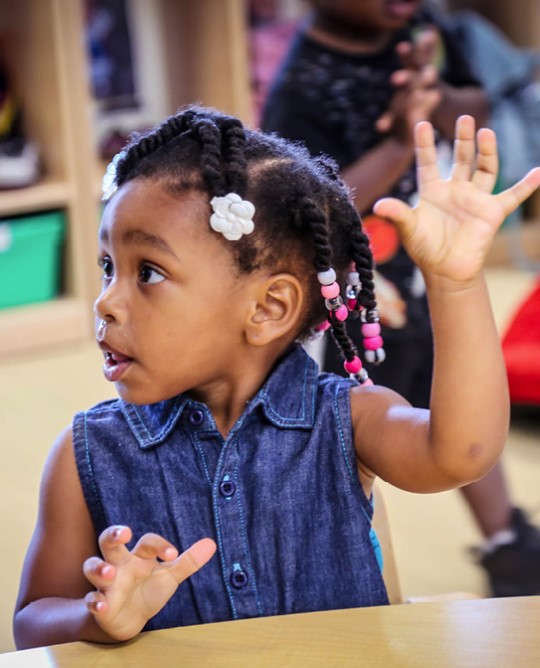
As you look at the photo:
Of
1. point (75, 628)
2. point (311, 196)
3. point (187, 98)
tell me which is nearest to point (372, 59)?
point (311, 196)

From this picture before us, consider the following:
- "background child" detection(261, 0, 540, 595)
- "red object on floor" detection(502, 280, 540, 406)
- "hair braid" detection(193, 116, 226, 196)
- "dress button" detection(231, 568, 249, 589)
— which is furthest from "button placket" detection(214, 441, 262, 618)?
"red object on floor" detection(502, 280, 540, 406)

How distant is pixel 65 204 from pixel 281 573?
2461 millimetres

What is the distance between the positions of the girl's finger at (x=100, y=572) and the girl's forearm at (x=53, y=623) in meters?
0.04

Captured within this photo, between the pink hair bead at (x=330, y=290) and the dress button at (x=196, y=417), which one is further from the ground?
the pink hair bead at (x=330, y=290)

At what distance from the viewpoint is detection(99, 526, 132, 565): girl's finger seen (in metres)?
0.78

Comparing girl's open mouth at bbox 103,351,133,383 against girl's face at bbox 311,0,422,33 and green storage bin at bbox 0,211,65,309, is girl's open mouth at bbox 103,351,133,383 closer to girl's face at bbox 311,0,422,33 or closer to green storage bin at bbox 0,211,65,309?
girl's face at bbox 311,0,422,33

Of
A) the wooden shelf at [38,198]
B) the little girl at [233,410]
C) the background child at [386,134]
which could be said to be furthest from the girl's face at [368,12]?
the wooden shelf at [38,198]

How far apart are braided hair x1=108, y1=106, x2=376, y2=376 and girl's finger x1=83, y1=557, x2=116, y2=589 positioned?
284 mm

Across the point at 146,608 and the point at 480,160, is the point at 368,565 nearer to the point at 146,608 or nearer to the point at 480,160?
the point at 146,608

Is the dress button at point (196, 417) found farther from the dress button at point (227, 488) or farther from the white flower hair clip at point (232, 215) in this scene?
the white flower hair clip at point (232, 215)

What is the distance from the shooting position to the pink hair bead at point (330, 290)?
96 centimetres

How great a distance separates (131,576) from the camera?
801 mm

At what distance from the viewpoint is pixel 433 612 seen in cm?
77

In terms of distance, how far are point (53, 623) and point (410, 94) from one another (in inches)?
43.6
